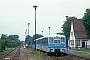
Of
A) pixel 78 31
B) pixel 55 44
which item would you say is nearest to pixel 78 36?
pixel 78 31

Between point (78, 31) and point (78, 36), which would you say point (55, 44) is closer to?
point (78, 36)

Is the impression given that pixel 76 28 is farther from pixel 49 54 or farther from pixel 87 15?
pixel 49 54

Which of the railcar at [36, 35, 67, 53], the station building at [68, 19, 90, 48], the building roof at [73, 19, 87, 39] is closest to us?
the railcar at [36, 35, 67, 53]

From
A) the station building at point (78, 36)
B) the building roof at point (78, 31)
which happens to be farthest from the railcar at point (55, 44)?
the building roof at point (78, 31)

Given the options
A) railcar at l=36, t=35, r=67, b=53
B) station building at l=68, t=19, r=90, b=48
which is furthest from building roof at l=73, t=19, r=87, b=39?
railcar at l=36, t=35, r=67, b=53

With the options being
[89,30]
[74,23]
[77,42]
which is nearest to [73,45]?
[77,42]

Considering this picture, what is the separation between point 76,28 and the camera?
258ft

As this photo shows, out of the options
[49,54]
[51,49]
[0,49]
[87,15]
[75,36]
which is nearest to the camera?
[51,49]

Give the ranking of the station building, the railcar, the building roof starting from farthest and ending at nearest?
the building roof, the station building, the railcar

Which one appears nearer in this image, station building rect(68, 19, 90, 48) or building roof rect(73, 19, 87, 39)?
station building rect(68, 19, 90, 48)

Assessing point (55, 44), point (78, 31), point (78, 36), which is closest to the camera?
point (55, 44)

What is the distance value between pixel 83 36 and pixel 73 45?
12.5 ft

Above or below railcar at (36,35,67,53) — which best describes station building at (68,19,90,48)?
above

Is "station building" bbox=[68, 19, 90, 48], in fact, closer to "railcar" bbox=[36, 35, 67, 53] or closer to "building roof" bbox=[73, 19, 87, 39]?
"building roof" bbox=[73, 19, 87, 39]
